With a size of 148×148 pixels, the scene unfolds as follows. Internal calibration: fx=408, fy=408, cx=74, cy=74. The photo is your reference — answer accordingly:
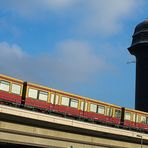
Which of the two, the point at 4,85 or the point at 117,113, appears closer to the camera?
the point at 4,85

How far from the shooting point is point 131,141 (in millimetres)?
51719

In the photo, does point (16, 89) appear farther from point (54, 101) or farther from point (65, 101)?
point (65, 101)

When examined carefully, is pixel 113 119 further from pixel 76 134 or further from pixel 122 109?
pixel 76 134

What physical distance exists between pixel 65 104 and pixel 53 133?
5737mm

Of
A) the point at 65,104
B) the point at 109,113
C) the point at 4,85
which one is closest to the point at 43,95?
the point at 65,104

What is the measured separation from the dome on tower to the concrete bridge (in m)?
116

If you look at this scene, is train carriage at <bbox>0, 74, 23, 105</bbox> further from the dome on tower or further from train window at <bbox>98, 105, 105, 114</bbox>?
the dome on tower

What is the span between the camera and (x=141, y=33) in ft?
540

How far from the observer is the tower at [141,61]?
156 metres

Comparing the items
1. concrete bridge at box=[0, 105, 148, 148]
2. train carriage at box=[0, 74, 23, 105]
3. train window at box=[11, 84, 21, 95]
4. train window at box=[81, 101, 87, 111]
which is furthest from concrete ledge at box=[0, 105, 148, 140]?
train window at box=[11, 84, 21, 95]

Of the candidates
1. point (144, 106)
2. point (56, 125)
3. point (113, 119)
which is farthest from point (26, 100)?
point (144, 106)

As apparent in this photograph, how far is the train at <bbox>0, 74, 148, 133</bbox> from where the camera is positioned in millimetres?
40859

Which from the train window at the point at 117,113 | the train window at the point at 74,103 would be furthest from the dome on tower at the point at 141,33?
the train window at the point at 74,103

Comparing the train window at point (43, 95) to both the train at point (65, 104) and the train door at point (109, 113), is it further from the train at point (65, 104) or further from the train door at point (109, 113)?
the train door at point (109, 113)
